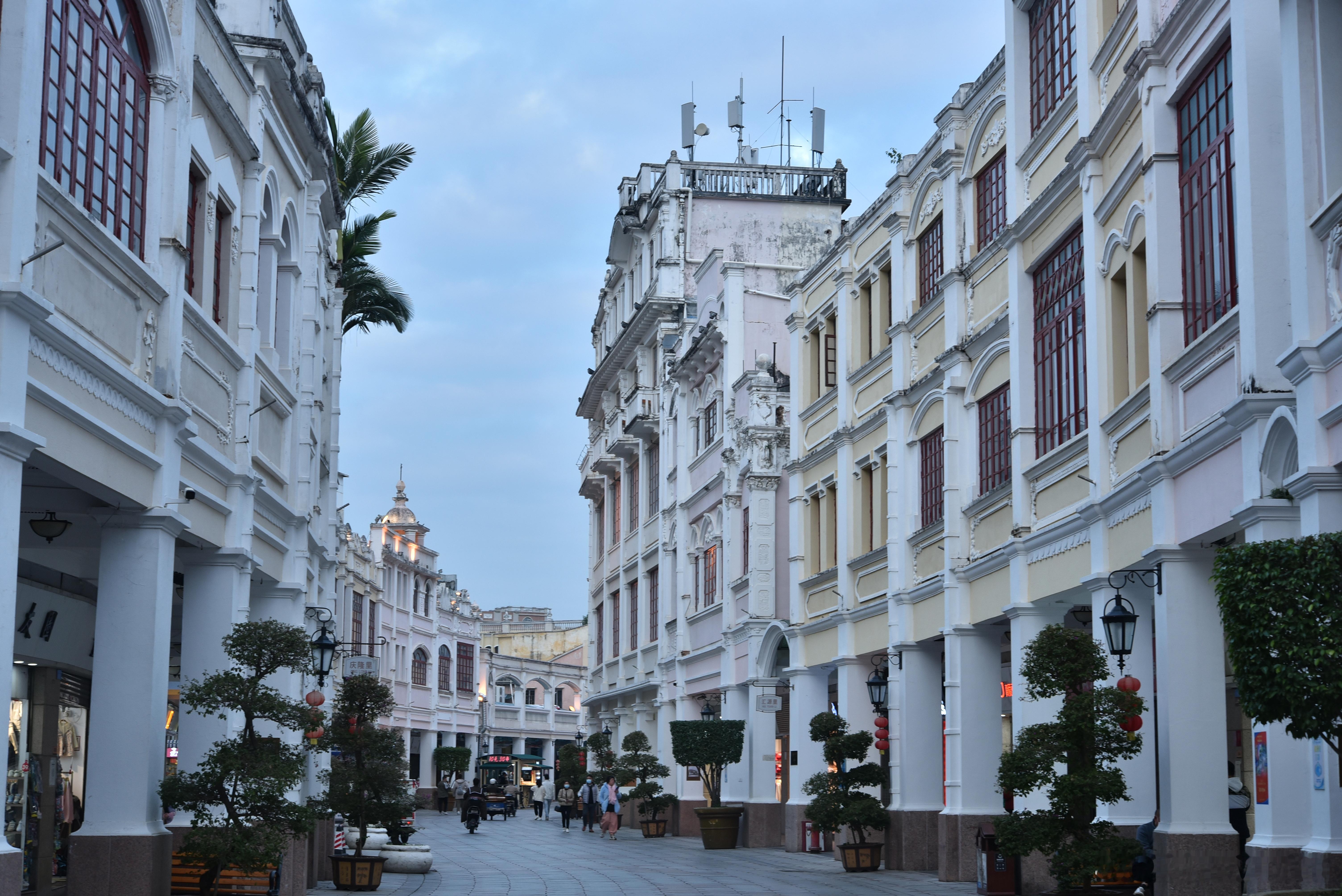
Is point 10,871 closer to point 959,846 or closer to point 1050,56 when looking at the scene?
point 959,846

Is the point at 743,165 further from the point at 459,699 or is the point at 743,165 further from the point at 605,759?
the point at 459,699

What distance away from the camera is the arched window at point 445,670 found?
266ft

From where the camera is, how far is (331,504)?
28.4 metres

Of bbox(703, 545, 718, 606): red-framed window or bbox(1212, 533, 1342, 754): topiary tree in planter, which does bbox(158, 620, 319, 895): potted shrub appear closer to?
bbox(1212, 533, 1342, 754): topiary tree in planter

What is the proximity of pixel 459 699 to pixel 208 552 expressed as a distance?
66.8 m

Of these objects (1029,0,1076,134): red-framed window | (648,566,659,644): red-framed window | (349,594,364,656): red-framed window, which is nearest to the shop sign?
(1029,0,1076,134): red-framed window

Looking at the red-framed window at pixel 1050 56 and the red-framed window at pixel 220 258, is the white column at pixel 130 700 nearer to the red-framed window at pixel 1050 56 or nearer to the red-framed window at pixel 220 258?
the red-framed window at pixel 220 258

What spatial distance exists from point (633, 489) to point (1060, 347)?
3374cm

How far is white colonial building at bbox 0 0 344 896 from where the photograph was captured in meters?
12.3

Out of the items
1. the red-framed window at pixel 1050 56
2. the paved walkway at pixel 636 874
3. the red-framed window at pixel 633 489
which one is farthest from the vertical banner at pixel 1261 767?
the red-framed window at pixel 633 489

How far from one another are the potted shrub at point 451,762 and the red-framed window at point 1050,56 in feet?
194

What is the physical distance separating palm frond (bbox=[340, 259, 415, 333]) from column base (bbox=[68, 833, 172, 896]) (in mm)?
20688

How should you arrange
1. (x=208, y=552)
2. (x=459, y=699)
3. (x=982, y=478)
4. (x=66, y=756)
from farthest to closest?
1. (x=459, y=699)
2. (x=982, y=478)
3. (x=66, y=756)
4. (x=208, y=552)

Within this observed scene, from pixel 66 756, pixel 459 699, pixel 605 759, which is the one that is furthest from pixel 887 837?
pixel 459 699
